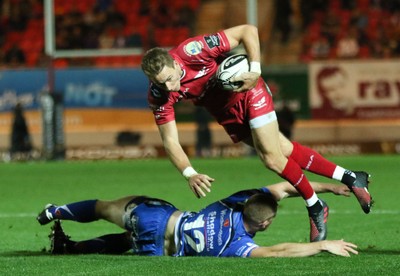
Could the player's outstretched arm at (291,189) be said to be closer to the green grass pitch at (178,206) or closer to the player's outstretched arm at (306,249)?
the green grass pitch at (178,206)

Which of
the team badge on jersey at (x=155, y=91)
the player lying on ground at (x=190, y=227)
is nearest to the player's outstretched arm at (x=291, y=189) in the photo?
the player lying on ground at (x=190, y=227)

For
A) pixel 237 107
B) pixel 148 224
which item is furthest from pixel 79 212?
pixel 237 107

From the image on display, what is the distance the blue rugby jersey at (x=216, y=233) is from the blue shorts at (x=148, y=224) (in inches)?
6.6

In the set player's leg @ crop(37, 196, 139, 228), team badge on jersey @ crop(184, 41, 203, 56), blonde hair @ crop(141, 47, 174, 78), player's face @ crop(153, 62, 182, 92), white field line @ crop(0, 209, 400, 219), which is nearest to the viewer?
blonde hair @ crop(141, 47, 174, 78)

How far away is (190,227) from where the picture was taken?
920cm

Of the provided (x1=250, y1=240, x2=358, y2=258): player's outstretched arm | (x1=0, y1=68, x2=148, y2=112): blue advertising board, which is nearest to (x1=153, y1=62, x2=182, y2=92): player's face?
(x1=250, y1=240, x2=358, y2=258): player's outstretched arm

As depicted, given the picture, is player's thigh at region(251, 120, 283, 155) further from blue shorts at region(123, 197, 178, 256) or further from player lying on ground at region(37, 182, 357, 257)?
blue shorts at region(123, 197, 178, 256)

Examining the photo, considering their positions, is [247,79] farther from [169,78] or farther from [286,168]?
[286,168]

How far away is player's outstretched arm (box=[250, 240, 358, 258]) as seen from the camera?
8562 mm

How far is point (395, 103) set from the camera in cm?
2538

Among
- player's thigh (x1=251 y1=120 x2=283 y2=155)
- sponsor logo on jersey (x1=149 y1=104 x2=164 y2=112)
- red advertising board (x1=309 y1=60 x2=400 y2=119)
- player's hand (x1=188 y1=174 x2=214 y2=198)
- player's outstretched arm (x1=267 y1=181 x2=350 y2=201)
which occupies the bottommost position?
red advertising board (x1=309 y1=60 x2=400 y2=119)

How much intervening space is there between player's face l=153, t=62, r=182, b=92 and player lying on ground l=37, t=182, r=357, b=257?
0.98 metres

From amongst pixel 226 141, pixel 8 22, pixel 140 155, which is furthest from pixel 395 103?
pixel 8 22

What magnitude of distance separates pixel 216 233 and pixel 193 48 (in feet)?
6.14
